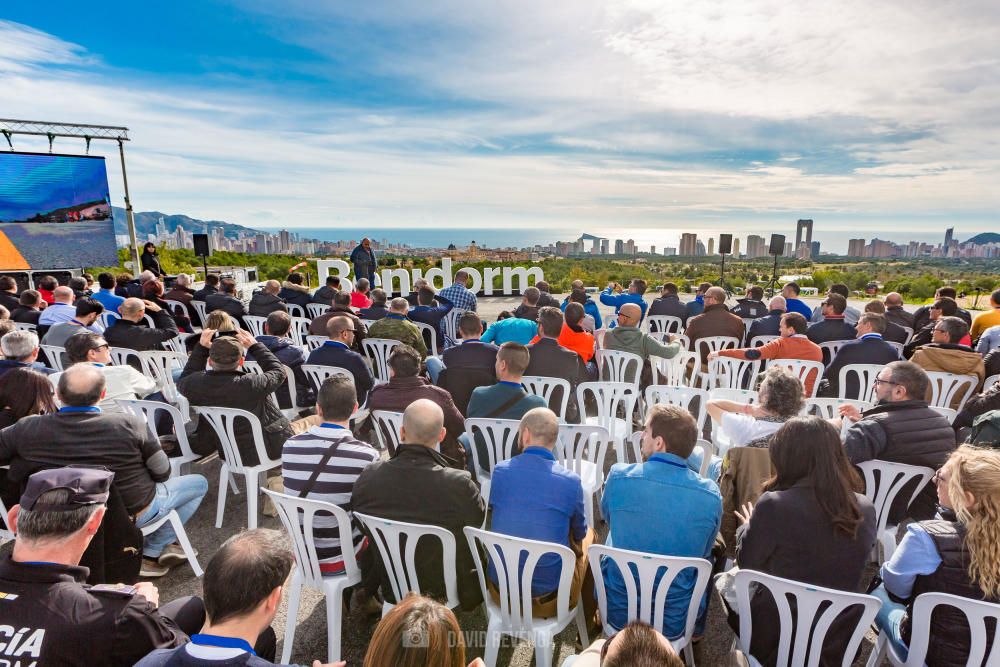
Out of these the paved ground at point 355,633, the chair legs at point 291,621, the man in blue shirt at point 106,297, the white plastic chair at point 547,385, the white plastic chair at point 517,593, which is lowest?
the paved ground at point 355,633

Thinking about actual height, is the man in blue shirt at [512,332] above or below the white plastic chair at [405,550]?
above

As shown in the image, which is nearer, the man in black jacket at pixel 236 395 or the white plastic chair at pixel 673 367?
the man in black jacket at pixel 236 395

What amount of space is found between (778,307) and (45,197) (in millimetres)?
19917

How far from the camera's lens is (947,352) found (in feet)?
13.8

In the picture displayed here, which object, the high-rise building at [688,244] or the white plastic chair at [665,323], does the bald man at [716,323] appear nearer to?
the white plastic chair at [665,323]

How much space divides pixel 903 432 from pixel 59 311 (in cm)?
805

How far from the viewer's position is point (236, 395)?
3.48 metres

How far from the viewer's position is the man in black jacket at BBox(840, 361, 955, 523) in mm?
2658

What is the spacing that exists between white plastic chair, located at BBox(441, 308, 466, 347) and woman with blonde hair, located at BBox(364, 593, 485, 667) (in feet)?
19.0

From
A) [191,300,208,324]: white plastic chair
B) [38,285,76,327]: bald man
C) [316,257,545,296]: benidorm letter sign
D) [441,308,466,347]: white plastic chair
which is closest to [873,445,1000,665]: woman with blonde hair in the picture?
[441,308,466,347]: white plastic chair

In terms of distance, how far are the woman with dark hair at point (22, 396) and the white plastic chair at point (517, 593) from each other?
274cm

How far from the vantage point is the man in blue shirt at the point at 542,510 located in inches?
88.3

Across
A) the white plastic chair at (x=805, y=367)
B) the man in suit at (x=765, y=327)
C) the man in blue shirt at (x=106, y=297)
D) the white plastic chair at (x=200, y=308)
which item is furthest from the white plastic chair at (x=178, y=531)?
the man in suit at (x=765, y=327)

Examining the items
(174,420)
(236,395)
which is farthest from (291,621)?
(174,420)
